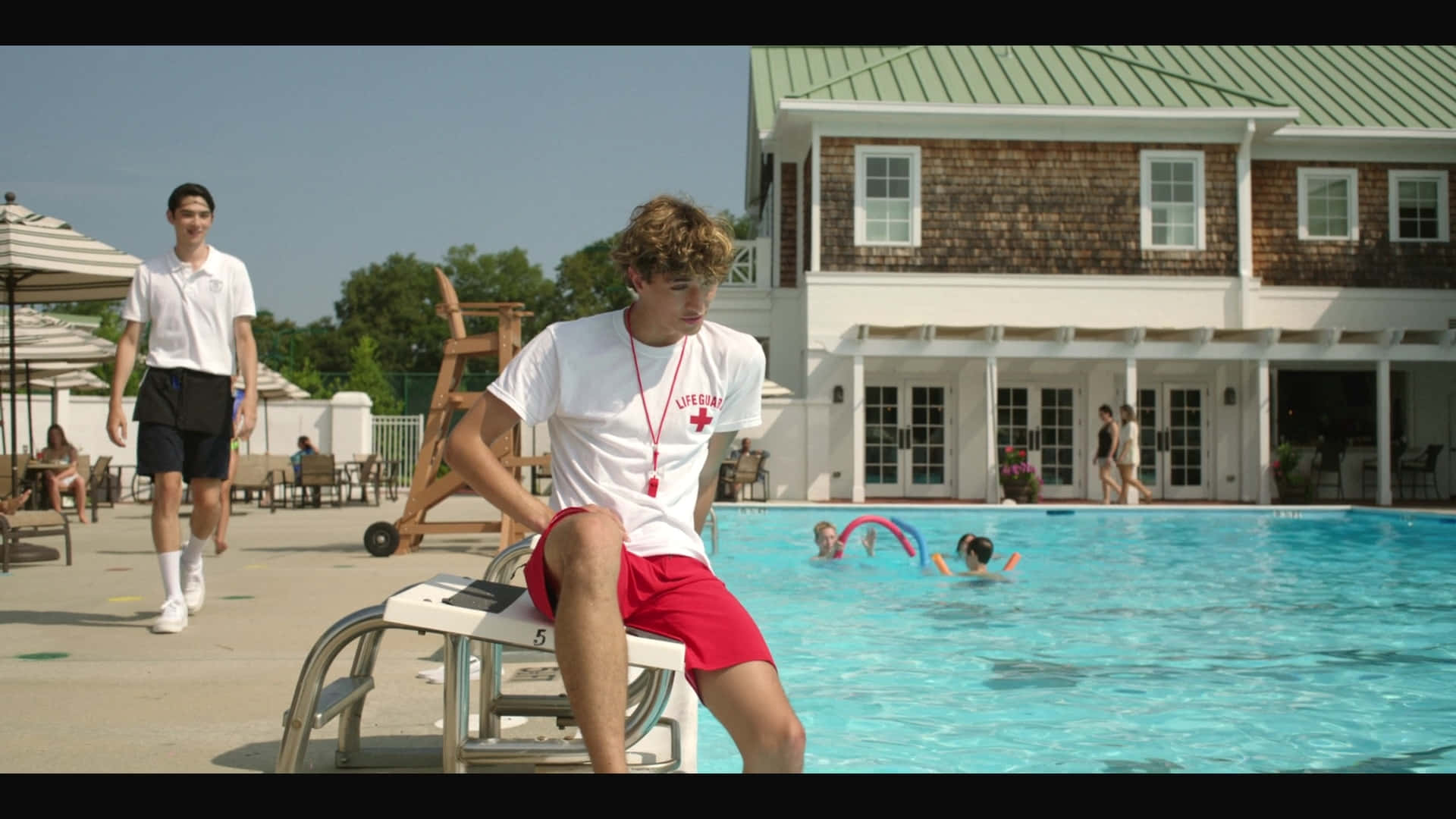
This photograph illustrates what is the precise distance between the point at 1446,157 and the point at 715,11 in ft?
71.6

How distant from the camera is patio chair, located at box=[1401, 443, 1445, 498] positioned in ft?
65.7

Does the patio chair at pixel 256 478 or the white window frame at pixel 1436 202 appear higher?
the white window frame at pixel 1436 202

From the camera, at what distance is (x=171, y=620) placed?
17.8ft

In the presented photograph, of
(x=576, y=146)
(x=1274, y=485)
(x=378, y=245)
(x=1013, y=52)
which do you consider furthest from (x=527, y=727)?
(x=378, y=245)

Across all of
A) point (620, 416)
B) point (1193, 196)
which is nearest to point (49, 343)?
point (620, 416)

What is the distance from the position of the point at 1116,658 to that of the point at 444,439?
4.92m

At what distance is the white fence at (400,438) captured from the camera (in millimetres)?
23047

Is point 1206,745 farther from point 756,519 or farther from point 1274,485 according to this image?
point 1274,485

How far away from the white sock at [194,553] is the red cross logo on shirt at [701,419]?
3608mm

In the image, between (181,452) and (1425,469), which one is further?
(1425,469)

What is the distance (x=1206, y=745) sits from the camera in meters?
4.65

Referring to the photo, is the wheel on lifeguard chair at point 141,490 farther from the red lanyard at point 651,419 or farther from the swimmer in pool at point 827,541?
the red lanyard at point 651,419

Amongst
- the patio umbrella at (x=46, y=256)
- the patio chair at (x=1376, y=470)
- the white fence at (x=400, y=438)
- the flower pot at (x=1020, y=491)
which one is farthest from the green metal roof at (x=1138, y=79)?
the patio umbrella at (x=46, y=256)

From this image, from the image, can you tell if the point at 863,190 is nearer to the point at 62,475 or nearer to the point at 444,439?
the point at 62,475
